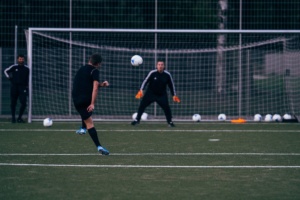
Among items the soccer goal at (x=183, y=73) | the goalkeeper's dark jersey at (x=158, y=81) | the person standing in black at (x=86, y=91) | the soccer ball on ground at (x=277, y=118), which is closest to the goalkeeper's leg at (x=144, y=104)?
the goalkeeper's dark jersey at (x=158, y=81)

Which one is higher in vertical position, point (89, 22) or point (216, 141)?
point (89, 22)

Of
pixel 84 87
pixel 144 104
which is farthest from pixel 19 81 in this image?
pixel 84 87

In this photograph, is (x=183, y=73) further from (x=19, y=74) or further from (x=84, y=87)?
(x=84, y=87)

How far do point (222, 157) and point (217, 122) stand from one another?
26.5 ft

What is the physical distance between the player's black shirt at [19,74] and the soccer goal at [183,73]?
1.28 m

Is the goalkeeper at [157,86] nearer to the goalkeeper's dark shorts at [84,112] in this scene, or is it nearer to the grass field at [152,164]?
the grass field at [152,164]

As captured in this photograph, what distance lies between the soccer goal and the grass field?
4.80m

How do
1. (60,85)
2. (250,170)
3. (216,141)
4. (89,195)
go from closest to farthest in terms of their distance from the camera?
1. (89,195)
2. (250,170)
3. (216,141)
4. (60,85)

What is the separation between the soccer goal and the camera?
20734 millimetres

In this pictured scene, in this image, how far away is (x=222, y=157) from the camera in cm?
1104

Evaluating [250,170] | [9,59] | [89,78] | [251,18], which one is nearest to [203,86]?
[251,18]

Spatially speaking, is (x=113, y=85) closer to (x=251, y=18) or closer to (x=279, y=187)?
(x=251, y=18)

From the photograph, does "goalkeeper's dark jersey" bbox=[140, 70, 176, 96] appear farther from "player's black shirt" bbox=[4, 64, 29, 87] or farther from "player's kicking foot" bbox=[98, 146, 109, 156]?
"player's kicking foot" bbox=[98, 146, 109, 156]

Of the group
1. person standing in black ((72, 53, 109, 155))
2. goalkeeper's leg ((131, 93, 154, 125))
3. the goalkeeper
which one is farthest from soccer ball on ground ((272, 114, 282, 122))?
person standing in black ((72, 53, 109, 155))
